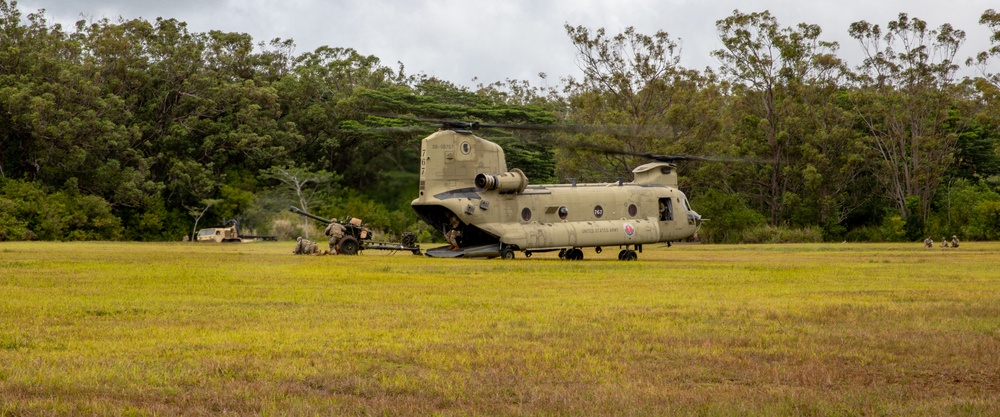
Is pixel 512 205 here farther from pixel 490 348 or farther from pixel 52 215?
pixel 52 215

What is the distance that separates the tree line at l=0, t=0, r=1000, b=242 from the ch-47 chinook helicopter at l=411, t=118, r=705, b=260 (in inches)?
829

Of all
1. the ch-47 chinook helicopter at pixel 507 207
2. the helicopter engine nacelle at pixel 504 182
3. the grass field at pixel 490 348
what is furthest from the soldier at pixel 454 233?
the grass field at pixel 490 348

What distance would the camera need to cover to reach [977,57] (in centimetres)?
5988

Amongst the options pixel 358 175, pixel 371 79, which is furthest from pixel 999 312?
pixel 371 79

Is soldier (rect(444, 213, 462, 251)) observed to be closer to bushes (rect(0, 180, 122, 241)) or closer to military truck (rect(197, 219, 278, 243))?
military truck (rect(197, 219, 278, 243))

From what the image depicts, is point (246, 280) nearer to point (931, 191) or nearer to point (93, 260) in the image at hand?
point (93, 260)

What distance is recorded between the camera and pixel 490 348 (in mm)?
10344

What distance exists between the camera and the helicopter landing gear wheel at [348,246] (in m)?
33.1

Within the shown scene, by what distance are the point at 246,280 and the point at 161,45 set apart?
48.7 metres

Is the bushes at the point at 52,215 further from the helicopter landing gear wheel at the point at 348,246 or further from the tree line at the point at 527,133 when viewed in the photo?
the helicopter landing gear wheel at the point at 348,246

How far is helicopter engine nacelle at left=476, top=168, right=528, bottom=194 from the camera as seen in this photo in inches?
1215

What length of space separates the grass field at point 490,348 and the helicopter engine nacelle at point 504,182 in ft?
38.2

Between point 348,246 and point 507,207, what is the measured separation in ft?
17.5

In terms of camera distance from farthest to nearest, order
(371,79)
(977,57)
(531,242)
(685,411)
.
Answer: (371,79)
(977,57)
(531,242)
(685,411)
